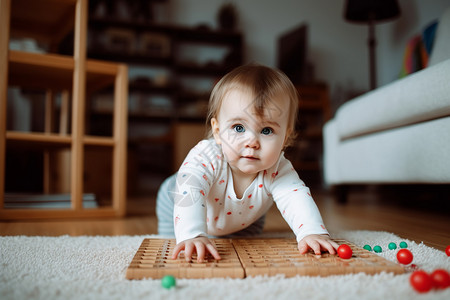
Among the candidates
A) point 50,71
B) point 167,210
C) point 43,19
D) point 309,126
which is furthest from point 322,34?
point 167,210

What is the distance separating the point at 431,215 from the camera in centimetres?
127

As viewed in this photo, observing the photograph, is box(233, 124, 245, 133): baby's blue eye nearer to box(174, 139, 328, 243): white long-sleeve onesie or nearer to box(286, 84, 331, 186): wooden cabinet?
box(174, 139, 328, 243): white long-sleeve onesie

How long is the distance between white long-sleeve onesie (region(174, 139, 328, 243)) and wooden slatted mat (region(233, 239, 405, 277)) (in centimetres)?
7

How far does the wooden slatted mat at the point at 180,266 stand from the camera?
500 millimetres

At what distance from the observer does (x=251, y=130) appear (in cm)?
65

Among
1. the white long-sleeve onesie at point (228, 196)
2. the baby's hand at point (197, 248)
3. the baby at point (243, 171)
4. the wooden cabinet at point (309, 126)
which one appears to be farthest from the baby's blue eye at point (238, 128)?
the wooden cabinet at point (309, 126)

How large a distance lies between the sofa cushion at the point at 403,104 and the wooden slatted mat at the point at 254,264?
59 centimetres

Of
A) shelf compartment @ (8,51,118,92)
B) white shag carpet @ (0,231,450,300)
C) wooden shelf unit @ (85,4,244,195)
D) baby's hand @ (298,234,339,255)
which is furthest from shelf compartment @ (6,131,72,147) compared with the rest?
wooden shelf unit @ (85,4,244,195)

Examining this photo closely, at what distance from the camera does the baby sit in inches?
24.8

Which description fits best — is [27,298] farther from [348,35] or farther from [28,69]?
[348,35]

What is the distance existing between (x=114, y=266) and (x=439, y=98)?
0.93 meters

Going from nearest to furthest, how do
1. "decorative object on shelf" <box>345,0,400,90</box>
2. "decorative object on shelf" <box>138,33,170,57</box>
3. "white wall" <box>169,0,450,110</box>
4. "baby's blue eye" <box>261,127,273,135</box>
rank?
"baby's blue eye" <box>261,127,273,135</box>
"decorative object on shelf" <box>345,0,400,90</box>
"decorative object on shelf" <box>138,33,170,57</box>
"white wall" <box>169,0,450,110</box>

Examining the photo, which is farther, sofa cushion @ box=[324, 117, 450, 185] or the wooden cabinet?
the wooden cabinet

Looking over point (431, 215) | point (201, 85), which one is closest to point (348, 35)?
point (201, 85)
